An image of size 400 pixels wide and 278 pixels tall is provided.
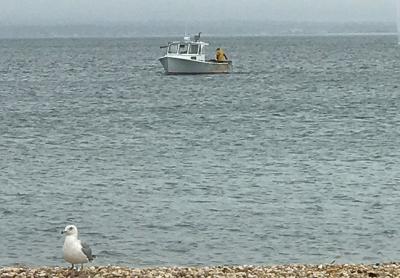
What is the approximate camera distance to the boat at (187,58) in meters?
65.2

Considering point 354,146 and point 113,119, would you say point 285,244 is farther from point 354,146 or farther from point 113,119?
point 113,119

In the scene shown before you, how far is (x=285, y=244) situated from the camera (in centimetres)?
1755

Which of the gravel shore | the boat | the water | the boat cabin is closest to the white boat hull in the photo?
the boat

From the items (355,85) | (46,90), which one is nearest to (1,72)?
(46,90)

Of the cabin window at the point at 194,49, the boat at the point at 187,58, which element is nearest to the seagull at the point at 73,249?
the boat at the point at 187,58

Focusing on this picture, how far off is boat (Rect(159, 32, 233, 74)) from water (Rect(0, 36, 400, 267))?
1173cm

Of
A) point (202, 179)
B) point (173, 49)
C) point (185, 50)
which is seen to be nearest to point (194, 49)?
point (185, 50)

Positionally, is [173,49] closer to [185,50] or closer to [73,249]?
[185,50]

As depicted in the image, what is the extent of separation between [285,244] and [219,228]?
154 cm

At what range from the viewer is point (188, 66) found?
66812 mm

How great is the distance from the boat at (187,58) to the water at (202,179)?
462 inches

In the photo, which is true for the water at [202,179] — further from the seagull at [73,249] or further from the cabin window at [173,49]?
the cabin window at [173,49]

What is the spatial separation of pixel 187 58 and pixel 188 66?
2.33 feet

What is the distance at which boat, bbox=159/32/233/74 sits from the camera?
65.2m
